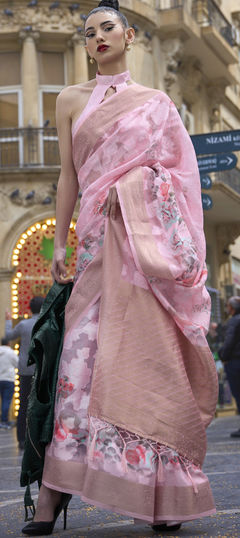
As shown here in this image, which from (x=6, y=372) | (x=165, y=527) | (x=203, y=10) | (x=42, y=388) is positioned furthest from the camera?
(x=203, y=10)

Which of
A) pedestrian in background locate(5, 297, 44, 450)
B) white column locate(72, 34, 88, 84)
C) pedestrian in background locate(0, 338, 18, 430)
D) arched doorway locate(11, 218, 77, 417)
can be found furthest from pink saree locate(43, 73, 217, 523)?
white column locate(72, 34, 88, 84)

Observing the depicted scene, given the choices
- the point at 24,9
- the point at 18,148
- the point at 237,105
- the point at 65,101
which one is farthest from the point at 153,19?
the point at 65,101

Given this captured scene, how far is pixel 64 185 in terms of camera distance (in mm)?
4488

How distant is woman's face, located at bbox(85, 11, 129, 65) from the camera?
173 inches

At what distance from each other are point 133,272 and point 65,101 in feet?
2.94

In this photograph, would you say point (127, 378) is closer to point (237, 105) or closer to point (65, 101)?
point (65, 101)

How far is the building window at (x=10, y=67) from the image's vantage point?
22.3 m

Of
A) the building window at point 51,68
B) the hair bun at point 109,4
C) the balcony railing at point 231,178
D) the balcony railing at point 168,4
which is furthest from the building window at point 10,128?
the hair bun at point 109,4

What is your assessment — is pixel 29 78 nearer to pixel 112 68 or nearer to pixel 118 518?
pixel 112 68

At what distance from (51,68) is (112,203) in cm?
1882

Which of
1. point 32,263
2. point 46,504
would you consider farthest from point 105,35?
point 32,263

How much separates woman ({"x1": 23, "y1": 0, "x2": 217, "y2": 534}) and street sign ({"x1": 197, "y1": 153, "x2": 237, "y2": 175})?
10194 mm

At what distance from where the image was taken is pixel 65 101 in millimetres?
4465

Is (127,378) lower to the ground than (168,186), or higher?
lower
